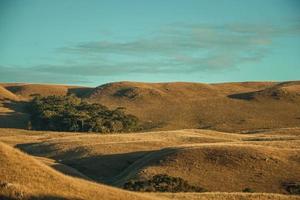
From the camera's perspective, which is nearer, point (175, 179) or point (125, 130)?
point (175, 179)

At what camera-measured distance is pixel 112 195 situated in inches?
817

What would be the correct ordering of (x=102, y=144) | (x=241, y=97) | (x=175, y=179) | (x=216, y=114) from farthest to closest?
(x=241, y=97), (x=216, y=114), (x=102, y=144), (x=175, y=179)

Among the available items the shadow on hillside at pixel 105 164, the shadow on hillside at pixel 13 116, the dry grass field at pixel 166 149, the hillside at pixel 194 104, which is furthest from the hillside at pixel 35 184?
the shadow on hillside at pixel 13 116

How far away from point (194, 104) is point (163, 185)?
104757 mm

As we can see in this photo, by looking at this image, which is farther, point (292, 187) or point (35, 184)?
point (292, 187)

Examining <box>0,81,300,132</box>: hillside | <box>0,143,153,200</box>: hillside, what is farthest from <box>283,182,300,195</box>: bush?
<box>0,81,300,132</box>: hillside

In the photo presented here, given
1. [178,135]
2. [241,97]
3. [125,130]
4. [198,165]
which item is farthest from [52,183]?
[241,97]

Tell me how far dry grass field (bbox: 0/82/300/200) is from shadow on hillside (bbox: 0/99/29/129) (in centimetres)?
24

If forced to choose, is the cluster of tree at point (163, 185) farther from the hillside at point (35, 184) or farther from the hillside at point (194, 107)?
the hillside at point (194, 107)

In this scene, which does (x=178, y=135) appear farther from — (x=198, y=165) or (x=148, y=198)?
(x=148, y=198)

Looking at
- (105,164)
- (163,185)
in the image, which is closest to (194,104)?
(105,164)

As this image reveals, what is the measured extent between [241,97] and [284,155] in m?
105

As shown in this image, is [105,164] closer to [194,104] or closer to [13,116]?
[13,116]

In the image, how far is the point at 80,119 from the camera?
110125 mm
